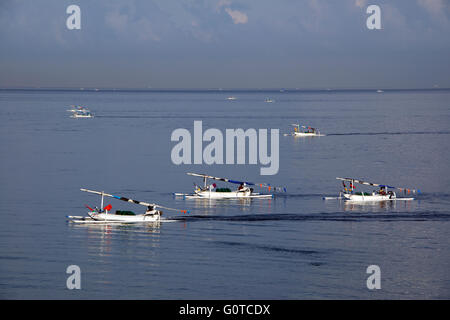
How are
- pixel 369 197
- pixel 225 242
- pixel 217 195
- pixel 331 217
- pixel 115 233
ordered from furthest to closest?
pixel 217 195
pixel 369 197
pixel 331 217
pixel 115 233
pixel 225 242

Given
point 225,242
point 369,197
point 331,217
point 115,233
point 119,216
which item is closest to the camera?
point 225,242

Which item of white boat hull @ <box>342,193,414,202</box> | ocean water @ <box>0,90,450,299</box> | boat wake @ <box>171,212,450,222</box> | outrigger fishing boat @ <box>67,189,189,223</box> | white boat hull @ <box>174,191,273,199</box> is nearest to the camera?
ocean water @ <box>0,90,450,299</box>

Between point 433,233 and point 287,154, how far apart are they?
311ft

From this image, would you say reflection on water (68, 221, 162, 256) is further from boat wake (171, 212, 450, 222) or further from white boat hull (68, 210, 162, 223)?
boat wake (171, 212, 450, 222)

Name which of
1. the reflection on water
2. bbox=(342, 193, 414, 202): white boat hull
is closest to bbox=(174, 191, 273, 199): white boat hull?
bbox=(342, 193, 414, 202): white boat hull

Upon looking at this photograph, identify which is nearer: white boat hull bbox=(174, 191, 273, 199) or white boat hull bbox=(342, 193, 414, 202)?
white boat hull bbox=(342, 193, 414, 202)

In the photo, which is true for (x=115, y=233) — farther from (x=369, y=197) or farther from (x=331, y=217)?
(x=369, y=197)

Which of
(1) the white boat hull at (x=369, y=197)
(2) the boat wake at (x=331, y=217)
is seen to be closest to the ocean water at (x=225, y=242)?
(2) the boat wake at (x=331, y=217)

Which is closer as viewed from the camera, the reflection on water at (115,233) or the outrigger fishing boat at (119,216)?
the reflection on water at (115,233)

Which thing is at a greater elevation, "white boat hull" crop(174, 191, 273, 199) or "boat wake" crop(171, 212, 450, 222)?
"white boat hull" crop(174, 191, 273, 199)

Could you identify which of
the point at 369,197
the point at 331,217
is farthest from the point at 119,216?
the point at 369,197

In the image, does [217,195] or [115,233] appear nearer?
[115,233]

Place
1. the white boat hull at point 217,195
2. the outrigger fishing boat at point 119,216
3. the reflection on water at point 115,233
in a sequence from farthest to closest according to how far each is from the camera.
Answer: the white boat hull at point 217,195 < the outrigger fishing boat at point 119,216 < the reflection on water at point 115,233

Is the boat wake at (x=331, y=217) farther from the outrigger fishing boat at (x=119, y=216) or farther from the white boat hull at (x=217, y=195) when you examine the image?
the white boat hull at (x=217, y=195)
